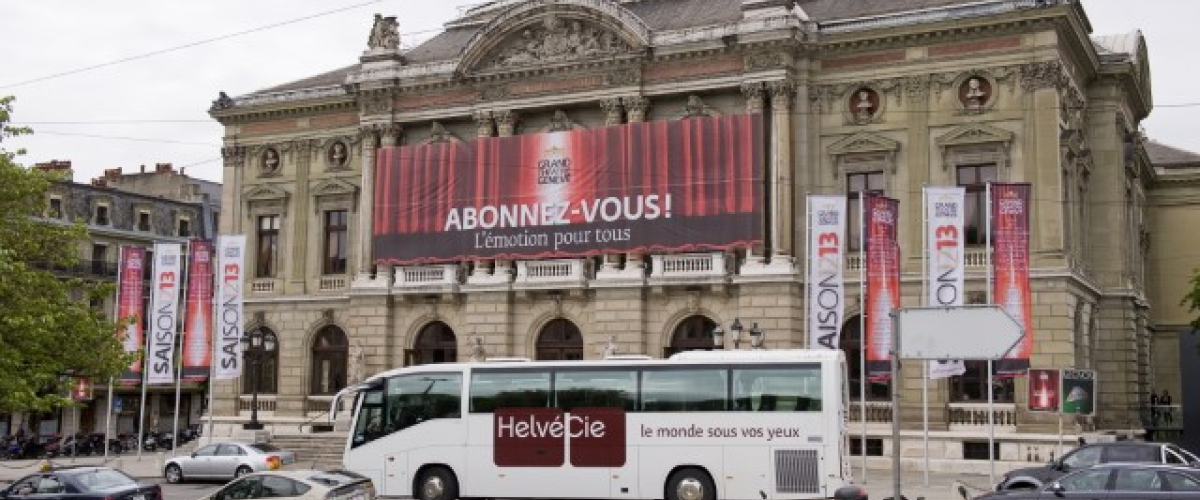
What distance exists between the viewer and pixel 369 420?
27734mm

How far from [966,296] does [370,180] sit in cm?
2226

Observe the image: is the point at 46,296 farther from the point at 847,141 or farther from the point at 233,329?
the point at 847,141

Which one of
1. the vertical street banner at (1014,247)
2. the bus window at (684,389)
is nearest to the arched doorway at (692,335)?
the vertical street banner at (1014,247)

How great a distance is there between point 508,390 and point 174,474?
17.3m

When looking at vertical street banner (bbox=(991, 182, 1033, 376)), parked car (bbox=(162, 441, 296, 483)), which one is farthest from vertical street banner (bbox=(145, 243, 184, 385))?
vertical street banner (bbox=(991, 182, 1033, 376))

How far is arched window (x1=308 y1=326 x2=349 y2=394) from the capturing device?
4938cm

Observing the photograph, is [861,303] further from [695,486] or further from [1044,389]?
[695,486]

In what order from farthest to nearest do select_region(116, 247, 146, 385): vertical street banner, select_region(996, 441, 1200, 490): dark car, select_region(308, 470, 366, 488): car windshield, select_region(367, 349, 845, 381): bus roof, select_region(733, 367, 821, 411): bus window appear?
select_region(116, 247, 146, 385): vertical street banner < select_region(996, 441, 1200, 490): dark car < select_region(367, 349, 845, 381): bus roof < select_region(733, 367, 821, 411): bus window < select_region(308, 470, 366, 488): car windshield

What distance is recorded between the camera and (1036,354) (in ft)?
124

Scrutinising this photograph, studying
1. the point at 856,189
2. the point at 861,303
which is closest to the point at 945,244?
the point at 861,303

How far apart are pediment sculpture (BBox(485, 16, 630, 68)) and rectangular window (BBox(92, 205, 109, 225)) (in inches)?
1372

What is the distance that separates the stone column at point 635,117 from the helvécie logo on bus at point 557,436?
1655 centimetres

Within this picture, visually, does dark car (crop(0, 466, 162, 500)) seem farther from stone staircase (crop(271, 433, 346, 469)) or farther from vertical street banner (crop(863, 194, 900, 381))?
vertical street banner (crop(863, 194, 900, 381))

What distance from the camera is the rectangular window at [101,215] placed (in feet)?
234
